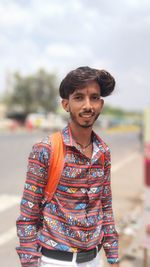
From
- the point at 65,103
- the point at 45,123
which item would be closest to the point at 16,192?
the point at 65,103

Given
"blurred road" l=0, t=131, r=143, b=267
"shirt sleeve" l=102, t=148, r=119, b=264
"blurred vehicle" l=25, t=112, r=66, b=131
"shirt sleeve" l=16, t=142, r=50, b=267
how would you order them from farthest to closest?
"blurred vehicle" l=25, t=112, r=66, b=131
"blurred road" l=0, t=131, r=143, b=267
"shirt sleeve" l=102, t=148, r=119, b=264
"shirt sleeve" l=16, t=142, r=50, b=267

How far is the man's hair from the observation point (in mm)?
1740

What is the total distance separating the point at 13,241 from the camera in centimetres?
487

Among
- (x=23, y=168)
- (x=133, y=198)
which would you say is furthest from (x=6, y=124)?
(x=133, y=198)

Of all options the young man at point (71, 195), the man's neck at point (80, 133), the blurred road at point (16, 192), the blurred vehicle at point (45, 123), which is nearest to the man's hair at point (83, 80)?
the young man at point (71, 195)

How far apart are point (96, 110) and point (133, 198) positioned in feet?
21.2

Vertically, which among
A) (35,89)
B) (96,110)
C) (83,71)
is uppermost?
(35,89)

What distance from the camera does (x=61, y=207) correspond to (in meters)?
1.72

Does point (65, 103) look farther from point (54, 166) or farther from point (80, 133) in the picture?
point (54, 166)

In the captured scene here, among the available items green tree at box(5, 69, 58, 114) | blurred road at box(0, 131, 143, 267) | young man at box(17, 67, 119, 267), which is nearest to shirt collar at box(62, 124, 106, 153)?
young man at box(17, 67, 119, 267)

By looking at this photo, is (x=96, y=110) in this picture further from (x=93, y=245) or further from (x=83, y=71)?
(x=93, y=245)

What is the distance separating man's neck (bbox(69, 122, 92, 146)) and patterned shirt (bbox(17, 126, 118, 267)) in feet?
0.16

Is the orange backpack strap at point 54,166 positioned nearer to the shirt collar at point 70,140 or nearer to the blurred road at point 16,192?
the shirt collar at point 70,140

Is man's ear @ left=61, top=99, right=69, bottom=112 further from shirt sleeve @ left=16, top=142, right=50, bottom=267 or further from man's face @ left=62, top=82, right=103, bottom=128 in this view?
shirt sleeve @ left=16, top=142, right=50, bottom=267
